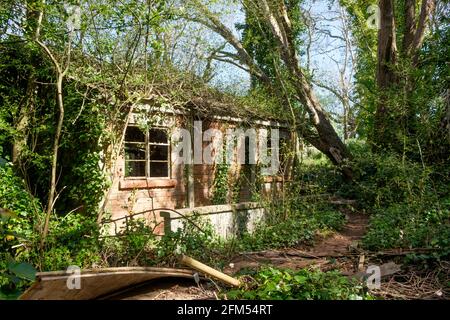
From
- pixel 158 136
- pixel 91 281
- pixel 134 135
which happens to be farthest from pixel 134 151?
pixel 91 281

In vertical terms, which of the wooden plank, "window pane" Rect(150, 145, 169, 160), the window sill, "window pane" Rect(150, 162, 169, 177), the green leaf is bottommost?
the wooden plank

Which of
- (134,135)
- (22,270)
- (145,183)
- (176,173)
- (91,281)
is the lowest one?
(91,281)

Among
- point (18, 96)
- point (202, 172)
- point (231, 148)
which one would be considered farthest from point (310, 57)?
point (18, 96)

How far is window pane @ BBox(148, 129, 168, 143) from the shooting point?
9.20 m

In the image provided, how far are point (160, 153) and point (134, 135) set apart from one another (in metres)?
0.92

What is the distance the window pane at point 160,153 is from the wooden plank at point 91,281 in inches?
206

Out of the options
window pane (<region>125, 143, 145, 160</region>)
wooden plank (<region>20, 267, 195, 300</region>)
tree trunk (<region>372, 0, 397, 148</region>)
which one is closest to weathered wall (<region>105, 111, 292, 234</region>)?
window pane (<region>125, 143, 145, 160</region>)

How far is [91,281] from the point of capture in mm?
3795

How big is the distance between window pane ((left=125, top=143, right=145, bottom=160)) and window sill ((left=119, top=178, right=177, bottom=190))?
56cm

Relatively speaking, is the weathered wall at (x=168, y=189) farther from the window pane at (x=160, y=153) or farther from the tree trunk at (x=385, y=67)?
the tree trunk at (x=385, y=67)

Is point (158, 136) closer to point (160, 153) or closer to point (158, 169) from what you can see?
point (160, 153)

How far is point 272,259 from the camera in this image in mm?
6371

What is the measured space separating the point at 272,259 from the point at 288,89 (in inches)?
287

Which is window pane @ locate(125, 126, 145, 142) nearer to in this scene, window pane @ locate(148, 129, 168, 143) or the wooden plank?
window pane @ locate(148, 129, 168, 143)
